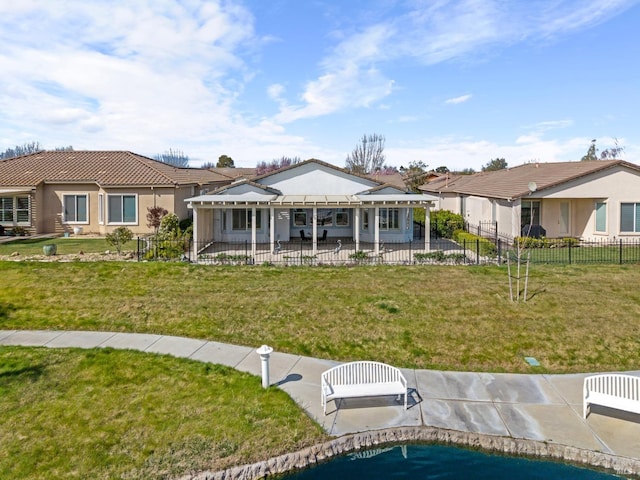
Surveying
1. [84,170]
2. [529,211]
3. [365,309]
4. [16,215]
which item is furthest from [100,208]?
[529,211]

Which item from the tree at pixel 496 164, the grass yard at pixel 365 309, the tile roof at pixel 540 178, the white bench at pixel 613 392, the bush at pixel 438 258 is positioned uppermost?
the tree at pixel 496 164

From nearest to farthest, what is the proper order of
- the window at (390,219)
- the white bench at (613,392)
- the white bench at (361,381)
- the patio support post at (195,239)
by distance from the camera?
the white bench at (613,392) < the white bench at (361,381) < the patio support post at (195,239) < the window at (390,219)

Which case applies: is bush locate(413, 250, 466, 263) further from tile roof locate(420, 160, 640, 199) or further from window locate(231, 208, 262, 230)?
window locate(231, 208, 262, 230)

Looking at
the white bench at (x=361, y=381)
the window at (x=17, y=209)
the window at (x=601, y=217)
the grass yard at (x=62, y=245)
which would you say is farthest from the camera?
the window at (x=17, y=209)

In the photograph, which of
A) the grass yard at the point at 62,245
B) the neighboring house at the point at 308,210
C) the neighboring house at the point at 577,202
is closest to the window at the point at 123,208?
the grass yard at the point at 62,245

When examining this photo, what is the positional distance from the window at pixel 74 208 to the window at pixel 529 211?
93.5 feet

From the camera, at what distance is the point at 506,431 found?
28.0ft

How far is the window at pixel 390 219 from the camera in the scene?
2912 centimetres

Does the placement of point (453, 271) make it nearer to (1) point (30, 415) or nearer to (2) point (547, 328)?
(2) point (547, 328)

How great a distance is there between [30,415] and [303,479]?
5.51 meters

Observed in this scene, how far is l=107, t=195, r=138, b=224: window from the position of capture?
3054 centimetres

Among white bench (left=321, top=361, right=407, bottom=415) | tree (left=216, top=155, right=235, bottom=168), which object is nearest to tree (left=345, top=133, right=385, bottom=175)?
tree (left=216, top=155, right=235, bottom=168)

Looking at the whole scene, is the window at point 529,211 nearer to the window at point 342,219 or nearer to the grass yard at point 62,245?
the window at point 342,219

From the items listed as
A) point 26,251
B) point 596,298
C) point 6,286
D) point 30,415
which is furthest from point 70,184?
point 596,298
